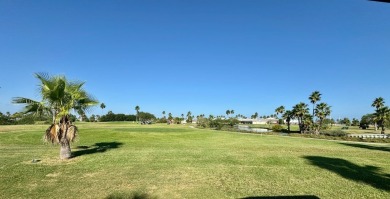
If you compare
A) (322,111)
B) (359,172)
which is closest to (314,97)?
(322,111)

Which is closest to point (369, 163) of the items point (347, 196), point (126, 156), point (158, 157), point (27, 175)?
point (347, 196)

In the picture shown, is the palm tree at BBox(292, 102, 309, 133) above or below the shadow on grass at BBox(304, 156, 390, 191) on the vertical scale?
above

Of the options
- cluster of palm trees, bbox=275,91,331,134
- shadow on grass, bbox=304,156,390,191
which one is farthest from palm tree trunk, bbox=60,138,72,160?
cluster of palm trees, bbox=275,91,331,134

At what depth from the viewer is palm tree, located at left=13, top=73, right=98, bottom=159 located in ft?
48.4

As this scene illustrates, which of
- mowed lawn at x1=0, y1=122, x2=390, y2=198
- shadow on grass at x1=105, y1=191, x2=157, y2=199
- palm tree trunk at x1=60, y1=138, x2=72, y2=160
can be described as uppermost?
palm tree trunk at x1=60, y1=138, x2=72, y2=160

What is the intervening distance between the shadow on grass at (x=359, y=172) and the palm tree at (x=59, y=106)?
13.1 m

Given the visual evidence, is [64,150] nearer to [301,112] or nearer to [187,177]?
[187,177]

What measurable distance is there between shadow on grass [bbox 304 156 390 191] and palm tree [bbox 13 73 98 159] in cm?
1310

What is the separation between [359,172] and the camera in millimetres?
Result: 13281

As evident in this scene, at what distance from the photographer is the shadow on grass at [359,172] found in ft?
36.7

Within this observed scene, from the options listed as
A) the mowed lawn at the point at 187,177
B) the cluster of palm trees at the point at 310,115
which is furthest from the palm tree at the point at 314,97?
the mowed lawn at the point at 187,177

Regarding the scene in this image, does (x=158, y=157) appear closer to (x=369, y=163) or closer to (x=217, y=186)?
(x=217, y=186)

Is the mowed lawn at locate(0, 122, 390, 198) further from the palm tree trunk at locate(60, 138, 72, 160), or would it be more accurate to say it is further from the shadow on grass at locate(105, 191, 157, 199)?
the palm tree trunk at locate(60, 138, 72, 160)

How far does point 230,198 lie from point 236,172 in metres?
3.89
